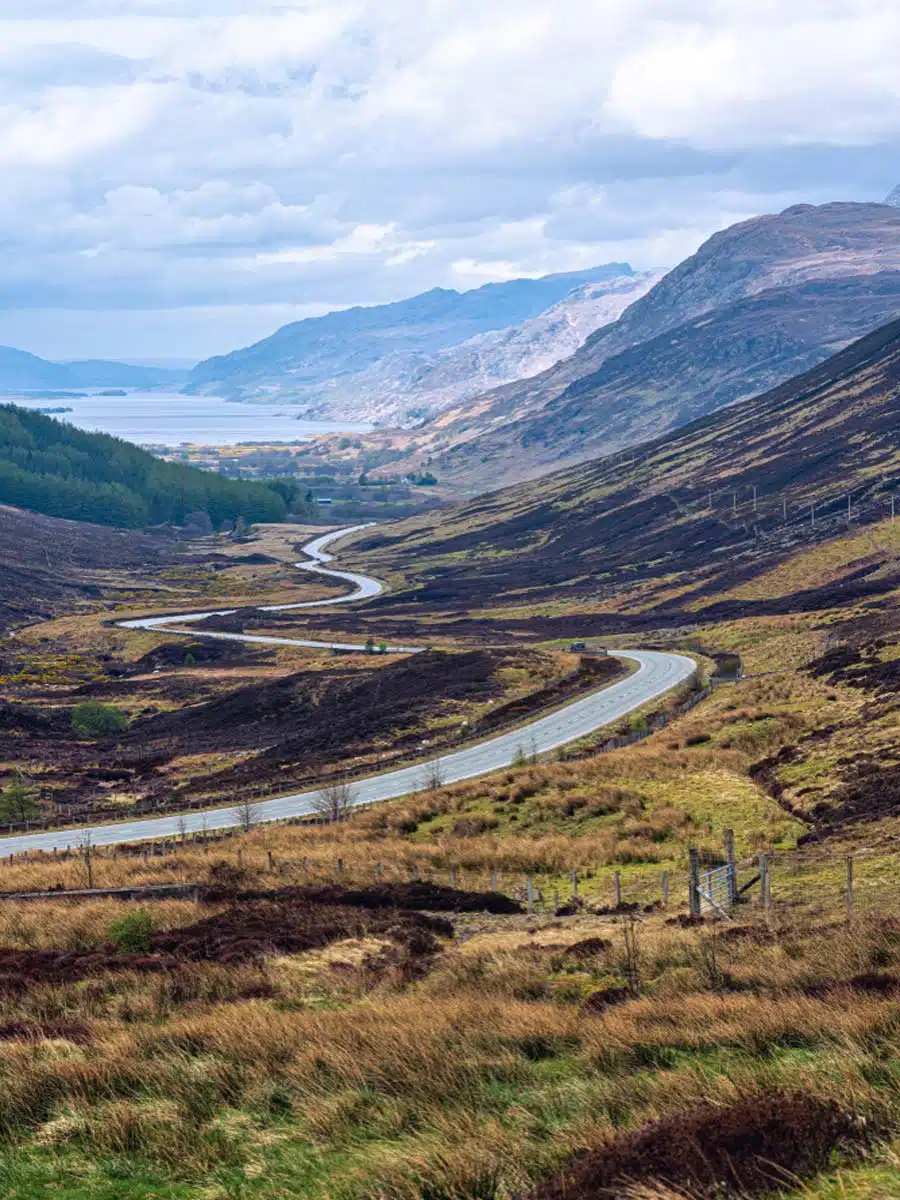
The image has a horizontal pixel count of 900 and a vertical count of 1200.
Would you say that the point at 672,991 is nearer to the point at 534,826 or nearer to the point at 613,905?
the point at 613,905

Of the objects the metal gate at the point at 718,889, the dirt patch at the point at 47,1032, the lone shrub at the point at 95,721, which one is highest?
the dirt patch at the point at 47,1032

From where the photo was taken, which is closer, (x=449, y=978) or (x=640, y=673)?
(x=449, y=978)

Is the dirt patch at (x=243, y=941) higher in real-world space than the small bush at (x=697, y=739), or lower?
higher

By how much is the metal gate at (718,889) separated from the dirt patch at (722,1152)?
1535 centimetres

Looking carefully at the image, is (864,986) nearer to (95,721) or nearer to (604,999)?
(604,999)

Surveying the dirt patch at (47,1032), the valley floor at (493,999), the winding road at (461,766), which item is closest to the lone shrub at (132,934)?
the valley floor at (493,999)

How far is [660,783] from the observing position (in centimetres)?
4809

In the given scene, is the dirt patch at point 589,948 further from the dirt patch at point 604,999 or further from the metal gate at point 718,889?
the metal gate at point 718,889

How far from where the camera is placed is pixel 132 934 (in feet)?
83.9

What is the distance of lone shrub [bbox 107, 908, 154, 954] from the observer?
25.4 metres

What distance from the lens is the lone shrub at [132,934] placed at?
25.4 metres

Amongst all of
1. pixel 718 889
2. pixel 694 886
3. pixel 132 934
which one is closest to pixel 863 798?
pixel 718 889

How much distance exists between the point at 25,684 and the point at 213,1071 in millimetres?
131747

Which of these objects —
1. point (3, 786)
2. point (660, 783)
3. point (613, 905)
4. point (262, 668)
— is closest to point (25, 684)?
point (262, 668)
